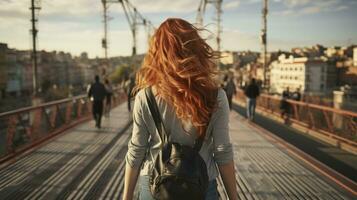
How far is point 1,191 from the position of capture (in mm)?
5766

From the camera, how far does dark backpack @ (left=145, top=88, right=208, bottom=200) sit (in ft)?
7.02

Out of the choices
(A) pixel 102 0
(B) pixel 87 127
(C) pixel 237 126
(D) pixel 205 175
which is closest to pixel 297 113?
(C) pixel 237 126

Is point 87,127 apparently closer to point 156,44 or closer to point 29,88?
point 156,44

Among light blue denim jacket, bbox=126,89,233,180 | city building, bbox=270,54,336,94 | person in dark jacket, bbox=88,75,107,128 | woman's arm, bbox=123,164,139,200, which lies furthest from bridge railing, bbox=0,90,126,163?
city building, bbox=270,54,336,94

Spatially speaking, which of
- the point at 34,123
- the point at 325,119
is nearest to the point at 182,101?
the point at 34,123

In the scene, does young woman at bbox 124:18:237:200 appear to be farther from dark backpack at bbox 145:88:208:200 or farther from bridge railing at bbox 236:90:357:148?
bridge railing at bbox 236:90:357:148

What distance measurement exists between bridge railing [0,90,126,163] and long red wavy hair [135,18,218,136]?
6553 millimetres

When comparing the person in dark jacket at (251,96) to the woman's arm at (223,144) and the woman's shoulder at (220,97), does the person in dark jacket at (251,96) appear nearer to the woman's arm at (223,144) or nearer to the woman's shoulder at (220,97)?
the woman's arm at (223,144)

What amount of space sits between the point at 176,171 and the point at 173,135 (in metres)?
0.22

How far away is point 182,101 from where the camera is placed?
2223 mm

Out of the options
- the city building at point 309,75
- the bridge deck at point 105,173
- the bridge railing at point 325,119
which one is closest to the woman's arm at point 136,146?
the bridge deck at point 105,173

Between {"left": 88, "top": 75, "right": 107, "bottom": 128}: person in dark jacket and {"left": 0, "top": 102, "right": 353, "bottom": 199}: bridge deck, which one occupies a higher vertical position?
{"left": 88, "top": 75, "right": 107, "bottom": 128}: person in dark jacket

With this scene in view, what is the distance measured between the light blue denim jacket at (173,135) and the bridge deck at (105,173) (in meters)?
3.44

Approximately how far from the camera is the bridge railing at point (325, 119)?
33.0ft
